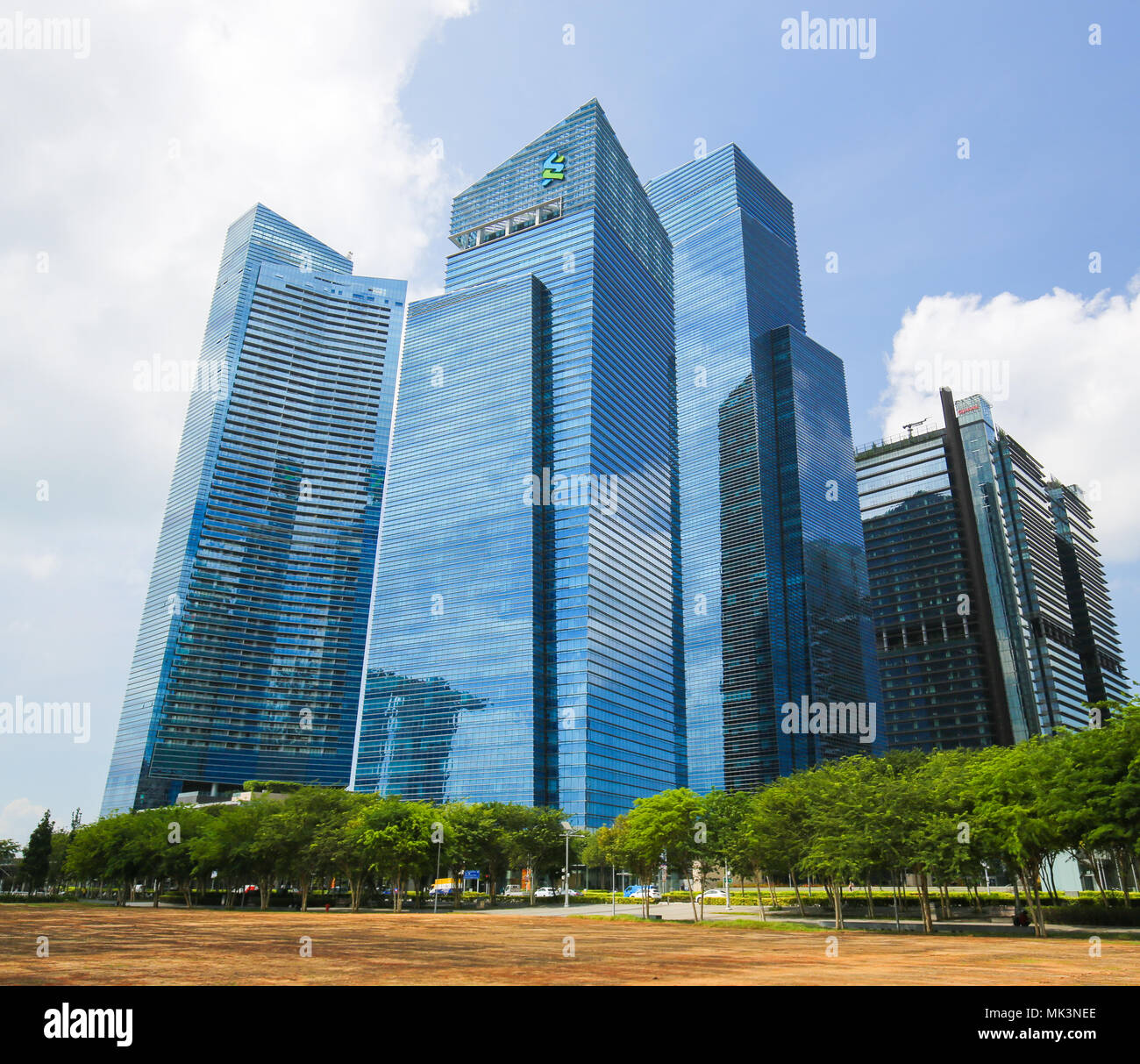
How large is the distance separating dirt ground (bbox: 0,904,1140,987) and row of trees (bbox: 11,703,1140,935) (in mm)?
5661

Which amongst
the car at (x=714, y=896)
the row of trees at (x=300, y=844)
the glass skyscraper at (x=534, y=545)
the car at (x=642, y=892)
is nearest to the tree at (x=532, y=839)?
the row of trees at (x=300, y=844)

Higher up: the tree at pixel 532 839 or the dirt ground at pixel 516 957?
the tree at pixel 532 839

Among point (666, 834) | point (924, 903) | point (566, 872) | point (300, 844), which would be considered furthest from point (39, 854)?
point (924, 903)

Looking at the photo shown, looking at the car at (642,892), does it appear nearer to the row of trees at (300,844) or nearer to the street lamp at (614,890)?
the street lamp at (614,890)

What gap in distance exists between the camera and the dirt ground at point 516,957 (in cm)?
2245

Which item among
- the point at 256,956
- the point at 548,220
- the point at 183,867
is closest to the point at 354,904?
the point at 183,867

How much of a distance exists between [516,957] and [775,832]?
34.5 metres

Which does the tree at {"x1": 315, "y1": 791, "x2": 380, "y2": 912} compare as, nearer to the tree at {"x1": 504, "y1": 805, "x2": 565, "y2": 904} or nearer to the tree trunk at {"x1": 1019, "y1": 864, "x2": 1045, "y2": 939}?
the tree at {"x1": 504, "y1": 805, "x2": 565, "y2": 904}

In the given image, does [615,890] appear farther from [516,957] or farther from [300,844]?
[516,957]

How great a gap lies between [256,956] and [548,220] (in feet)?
632

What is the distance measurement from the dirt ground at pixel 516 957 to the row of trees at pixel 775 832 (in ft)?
18.6

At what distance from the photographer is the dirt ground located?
884 inches

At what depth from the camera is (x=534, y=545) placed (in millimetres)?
162125
